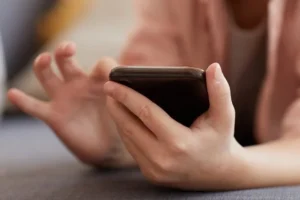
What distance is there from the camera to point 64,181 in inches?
23.2

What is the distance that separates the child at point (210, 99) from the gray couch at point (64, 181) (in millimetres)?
17

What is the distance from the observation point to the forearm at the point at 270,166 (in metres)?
0.51

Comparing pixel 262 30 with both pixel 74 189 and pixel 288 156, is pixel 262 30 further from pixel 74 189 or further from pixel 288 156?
pixel 74 189

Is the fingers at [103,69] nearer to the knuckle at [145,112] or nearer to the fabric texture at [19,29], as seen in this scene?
the knuckle at [145,112]

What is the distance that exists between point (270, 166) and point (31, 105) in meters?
0.30

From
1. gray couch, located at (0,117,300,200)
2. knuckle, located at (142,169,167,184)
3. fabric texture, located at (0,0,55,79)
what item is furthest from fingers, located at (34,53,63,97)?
fabric texture, located at (0,0,55,79)

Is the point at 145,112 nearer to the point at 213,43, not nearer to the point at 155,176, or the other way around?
the point at 155,176

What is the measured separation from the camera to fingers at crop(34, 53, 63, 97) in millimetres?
639

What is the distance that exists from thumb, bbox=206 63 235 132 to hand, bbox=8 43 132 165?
0.20m

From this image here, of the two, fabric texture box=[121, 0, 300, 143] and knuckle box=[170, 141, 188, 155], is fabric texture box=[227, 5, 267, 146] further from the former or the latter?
knuckle box=[170, 141, 188, 155]

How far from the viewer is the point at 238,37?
0.82 meters

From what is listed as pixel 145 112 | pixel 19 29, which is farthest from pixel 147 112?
pixel 19 29

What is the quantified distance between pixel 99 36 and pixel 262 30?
0.50 meters

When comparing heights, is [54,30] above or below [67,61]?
below
